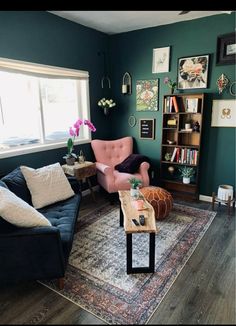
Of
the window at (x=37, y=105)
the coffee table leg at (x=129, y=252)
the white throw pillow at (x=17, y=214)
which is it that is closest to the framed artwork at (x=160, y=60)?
the window at (x=37, y=105)

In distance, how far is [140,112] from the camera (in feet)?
12.5

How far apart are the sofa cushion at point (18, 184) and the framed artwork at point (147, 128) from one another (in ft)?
7.04

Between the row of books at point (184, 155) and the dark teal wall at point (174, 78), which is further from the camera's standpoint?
the row of books at point (184, 155)

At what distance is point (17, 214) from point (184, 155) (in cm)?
253

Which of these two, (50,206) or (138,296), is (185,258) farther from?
(50,206)

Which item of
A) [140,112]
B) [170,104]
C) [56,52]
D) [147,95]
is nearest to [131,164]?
[140,112]

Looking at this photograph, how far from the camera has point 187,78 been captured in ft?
10.8

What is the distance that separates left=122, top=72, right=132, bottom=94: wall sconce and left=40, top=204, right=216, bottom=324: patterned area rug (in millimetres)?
2078

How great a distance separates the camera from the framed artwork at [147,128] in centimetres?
373

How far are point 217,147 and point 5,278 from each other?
A: 2.96 m

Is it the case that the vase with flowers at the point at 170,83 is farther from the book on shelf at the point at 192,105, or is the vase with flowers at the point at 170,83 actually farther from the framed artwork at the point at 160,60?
the book on shelf at the point at 192,105

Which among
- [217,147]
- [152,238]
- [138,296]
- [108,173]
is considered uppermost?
[217,147]

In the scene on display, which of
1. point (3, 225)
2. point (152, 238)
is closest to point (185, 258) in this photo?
point (152, 238)

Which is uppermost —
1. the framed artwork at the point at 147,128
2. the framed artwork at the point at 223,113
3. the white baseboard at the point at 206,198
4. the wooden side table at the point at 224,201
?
the framed artwork at the point at 223,113
